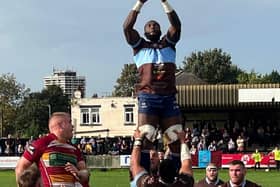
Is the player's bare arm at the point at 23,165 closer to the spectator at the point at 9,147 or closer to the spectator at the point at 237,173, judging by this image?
the spectator at the point at 237,173

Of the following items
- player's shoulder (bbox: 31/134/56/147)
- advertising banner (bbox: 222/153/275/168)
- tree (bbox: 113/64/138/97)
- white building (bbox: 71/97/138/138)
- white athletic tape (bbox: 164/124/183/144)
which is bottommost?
advertising banner (bbox: 222/153/275/168)

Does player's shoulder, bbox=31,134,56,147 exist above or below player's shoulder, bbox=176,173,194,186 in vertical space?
above

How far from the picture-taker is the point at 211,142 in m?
46.2

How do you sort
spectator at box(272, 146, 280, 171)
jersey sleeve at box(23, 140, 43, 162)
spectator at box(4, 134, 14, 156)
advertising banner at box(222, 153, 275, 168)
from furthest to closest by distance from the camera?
spectator at box(4, 134, 14, 156)
advertising banner at box(222, 153, 275, 168)
spectator at box(272, 146, 280, 171)
jersey sleeve at box(23, 140, 43, 162)

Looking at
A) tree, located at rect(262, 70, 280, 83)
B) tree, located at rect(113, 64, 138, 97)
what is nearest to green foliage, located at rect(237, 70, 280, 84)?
tree, located at rect(262, 70, 280, 83)

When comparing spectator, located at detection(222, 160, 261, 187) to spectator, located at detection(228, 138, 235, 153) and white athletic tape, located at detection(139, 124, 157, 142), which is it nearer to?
white athletic tape, located at detection(139, 124, 157, 142)

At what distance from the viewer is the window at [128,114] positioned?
95525 mm

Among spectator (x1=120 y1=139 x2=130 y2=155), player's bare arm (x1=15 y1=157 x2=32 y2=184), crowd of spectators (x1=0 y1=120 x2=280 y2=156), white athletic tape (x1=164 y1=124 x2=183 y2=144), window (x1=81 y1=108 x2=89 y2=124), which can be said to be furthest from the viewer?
window (x1=81 y1=108 x2=89 y2=124)

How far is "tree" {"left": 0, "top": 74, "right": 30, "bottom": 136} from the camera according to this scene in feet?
339

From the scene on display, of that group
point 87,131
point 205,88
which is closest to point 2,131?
point 87,131

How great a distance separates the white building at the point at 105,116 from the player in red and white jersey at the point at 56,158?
85779mm

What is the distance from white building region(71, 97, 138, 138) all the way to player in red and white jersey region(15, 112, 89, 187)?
85.8 metres

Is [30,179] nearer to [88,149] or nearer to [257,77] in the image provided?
[88,149]

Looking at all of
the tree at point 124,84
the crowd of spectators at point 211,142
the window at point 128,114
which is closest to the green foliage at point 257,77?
the tree at point 124,84
